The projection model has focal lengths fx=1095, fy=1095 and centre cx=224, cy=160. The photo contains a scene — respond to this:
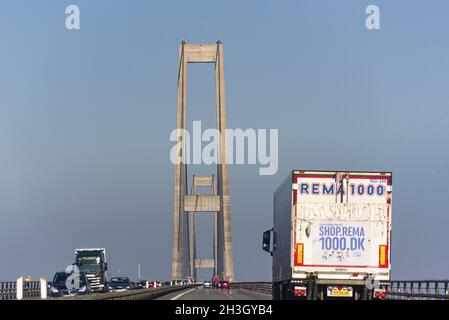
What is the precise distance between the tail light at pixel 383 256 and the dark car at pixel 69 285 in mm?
26817

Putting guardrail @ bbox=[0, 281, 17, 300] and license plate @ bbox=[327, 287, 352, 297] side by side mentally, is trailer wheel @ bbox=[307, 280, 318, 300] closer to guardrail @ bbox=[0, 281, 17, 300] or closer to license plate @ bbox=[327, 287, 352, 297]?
license plate @ bbox=[327, 287, 352, 297]

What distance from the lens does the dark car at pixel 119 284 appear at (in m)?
73.9

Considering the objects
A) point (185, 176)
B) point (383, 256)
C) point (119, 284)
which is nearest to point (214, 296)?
point (119, 284)

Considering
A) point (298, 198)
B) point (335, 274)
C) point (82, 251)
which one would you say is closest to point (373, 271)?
point (335, 274)

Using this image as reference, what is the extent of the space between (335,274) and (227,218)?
8924 cm

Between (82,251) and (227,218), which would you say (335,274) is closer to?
(82,251)

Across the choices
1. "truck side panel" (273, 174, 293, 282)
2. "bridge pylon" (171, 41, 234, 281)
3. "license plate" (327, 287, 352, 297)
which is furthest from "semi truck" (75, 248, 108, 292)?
"bridge pylon" (171, 41, 234, 281)

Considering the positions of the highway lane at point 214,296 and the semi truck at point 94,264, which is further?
the semi truck at point 94,264

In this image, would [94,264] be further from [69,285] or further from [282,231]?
[282,231]

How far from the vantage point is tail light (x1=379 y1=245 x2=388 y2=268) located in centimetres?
2806

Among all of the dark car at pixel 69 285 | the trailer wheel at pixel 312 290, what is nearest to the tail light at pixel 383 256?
the trailer wheel at pixel 312 290

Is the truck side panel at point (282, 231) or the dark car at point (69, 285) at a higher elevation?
the truck side panel at point (282, 231)

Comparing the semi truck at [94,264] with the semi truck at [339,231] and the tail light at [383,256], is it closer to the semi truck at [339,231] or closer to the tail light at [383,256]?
the semi truck at [339,231]
